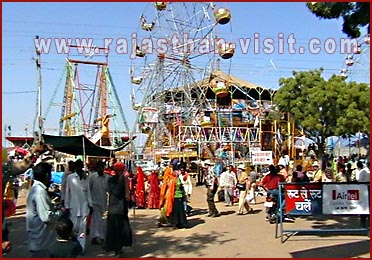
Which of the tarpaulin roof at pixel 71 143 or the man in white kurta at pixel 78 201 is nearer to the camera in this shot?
the man in white kurta at pixel 78 201

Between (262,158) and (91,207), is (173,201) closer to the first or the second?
(91,207)

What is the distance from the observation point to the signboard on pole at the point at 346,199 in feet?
→ 27.6

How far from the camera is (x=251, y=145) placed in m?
40.3

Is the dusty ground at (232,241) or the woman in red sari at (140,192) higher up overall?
the woman in red sari at (140,192)

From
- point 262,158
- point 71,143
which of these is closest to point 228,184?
point 262,158

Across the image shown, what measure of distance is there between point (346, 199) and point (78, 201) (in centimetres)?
471

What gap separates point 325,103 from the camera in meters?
32.5

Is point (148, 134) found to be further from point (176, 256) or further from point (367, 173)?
point (176, 256)

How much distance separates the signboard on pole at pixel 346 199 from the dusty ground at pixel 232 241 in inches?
24.9

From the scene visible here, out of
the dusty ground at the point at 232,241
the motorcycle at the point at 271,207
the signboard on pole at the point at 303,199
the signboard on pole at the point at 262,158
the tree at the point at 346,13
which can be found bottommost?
the dusty ground at the point at 232,241

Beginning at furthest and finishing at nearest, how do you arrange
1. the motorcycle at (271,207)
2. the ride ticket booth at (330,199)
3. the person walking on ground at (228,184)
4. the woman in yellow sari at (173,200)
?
the person walking on ground at (228,184) < the motorcycle at (271,207) < the woman in yellow sari at (173,200) < the ride ticket booth at (330,199)

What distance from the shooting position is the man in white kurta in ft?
26.5

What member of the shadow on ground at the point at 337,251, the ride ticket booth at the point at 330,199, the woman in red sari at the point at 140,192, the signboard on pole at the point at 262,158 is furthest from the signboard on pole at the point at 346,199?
the signboard on pole at the point at 262,158

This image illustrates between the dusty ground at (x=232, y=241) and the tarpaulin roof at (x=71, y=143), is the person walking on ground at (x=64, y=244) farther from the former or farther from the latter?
the tarpaulin roof at (x=71, y=143)
